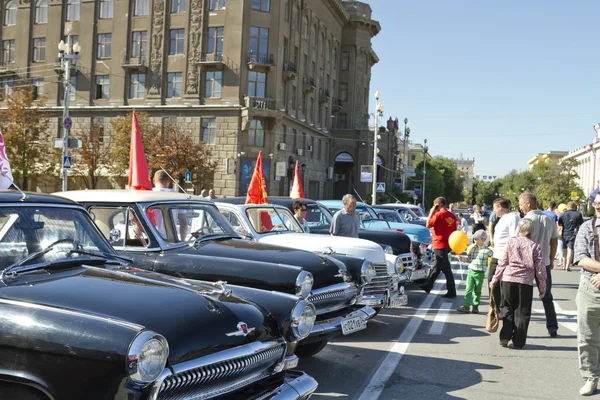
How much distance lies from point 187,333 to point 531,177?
120 metres

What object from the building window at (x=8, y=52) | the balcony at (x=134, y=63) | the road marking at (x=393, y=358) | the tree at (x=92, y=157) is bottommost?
the road marking at (x=393, y=358)

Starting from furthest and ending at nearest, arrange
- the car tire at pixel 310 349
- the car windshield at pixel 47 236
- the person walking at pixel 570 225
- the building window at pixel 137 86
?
1. the building window at pixel 137 86
2. the person walking at pixel 570 225
3. the car tire at pixel 310 349
4. the car windshield at pixel 47 236

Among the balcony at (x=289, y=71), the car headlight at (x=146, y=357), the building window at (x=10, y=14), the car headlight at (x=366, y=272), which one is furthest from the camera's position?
the building window at (x=10, y=14)

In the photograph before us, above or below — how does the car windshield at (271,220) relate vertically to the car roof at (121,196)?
below

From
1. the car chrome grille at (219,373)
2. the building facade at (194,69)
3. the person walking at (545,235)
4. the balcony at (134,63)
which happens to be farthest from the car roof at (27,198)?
the balcony at (134,63)

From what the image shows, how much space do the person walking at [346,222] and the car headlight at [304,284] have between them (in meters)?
4.26

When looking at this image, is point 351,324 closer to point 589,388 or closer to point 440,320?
point 589,388

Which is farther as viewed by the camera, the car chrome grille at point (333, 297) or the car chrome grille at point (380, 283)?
the car chrome grille at point (380, 283)

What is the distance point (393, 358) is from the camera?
24.3ft

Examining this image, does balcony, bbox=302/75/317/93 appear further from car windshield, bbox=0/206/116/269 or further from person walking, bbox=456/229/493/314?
car windshield, bbox=0/206/116/269

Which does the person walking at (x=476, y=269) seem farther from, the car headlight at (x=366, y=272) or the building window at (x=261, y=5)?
the building window at (x=261, y=5)

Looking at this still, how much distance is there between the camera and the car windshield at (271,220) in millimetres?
9477

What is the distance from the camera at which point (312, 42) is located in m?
52.2

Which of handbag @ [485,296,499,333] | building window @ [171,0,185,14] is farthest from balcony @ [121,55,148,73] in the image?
handbag @ [485,296,499,333]
